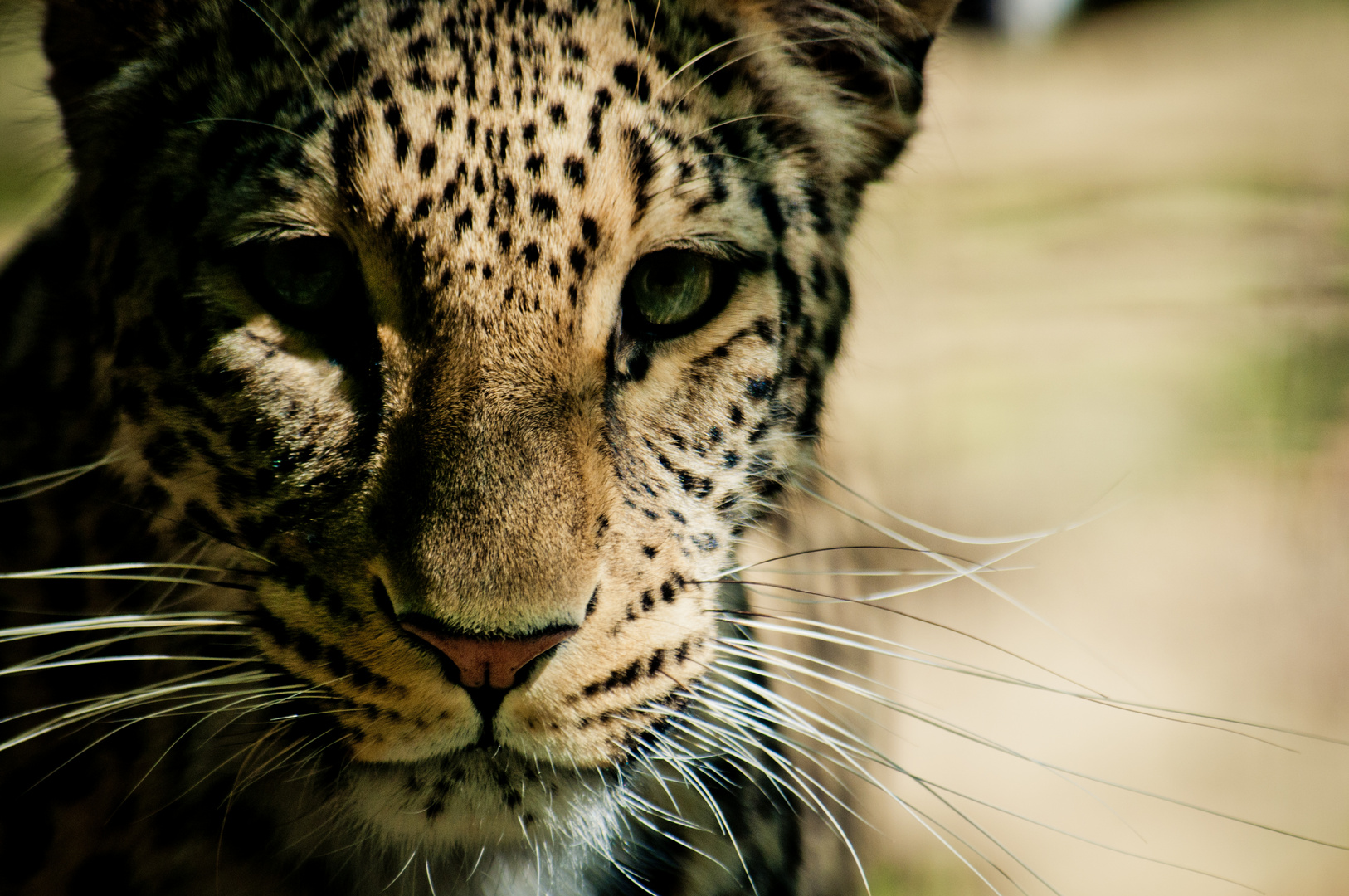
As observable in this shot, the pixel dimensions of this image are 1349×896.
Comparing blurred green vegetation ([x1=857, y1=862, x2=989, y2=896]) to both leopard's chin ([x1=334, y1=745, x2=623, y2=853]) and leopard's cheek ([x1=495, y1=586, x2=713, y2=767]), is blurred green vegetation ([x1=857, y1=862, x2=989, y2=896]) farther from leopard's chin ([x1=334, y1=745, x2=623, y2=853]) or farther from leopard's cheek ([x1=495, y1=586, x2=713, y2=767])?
leopard's cheek ([x1=495, y1=586, x2=713, y2=767])

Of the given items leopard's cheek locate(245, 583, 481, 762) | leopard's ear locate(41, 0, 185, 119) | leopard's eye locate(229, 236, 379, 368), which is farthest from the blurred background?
leopard's cheek locate(245, 583, 481, 762)

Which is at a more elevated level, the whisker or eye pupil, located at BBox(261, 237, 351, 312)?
eye pupil, located at BBox(261, 237, 351, 312)

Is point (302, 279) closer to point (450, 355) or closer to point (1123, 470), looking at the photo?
point (450, 355)

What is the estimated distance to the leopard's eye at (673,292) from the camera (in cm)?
193

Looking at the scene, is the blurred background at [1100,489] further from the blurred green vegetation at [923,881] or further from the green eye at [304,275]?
the green eye at [304,275]

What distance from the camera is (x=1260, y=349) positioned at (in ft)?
18.0

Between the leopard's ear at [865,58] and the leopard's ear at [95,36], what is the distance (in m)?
1.07

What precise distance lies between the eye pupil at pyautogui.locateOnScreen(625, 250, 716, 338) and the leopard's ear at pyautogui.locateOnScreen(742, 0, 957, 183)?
1.74 ft

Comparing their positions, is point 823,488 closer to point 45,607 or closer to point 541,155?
point 541,155

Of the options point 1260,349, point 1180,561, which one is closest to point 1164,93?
point 1260,349

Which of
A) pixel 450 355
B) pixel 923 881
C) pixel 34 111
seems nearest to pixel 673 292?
pixel 450 355

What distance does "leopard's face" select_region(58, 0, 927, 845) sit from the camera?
163 cm

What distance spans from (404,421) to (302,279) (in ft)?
1.00

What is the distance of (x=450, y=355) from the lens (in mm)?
1710
